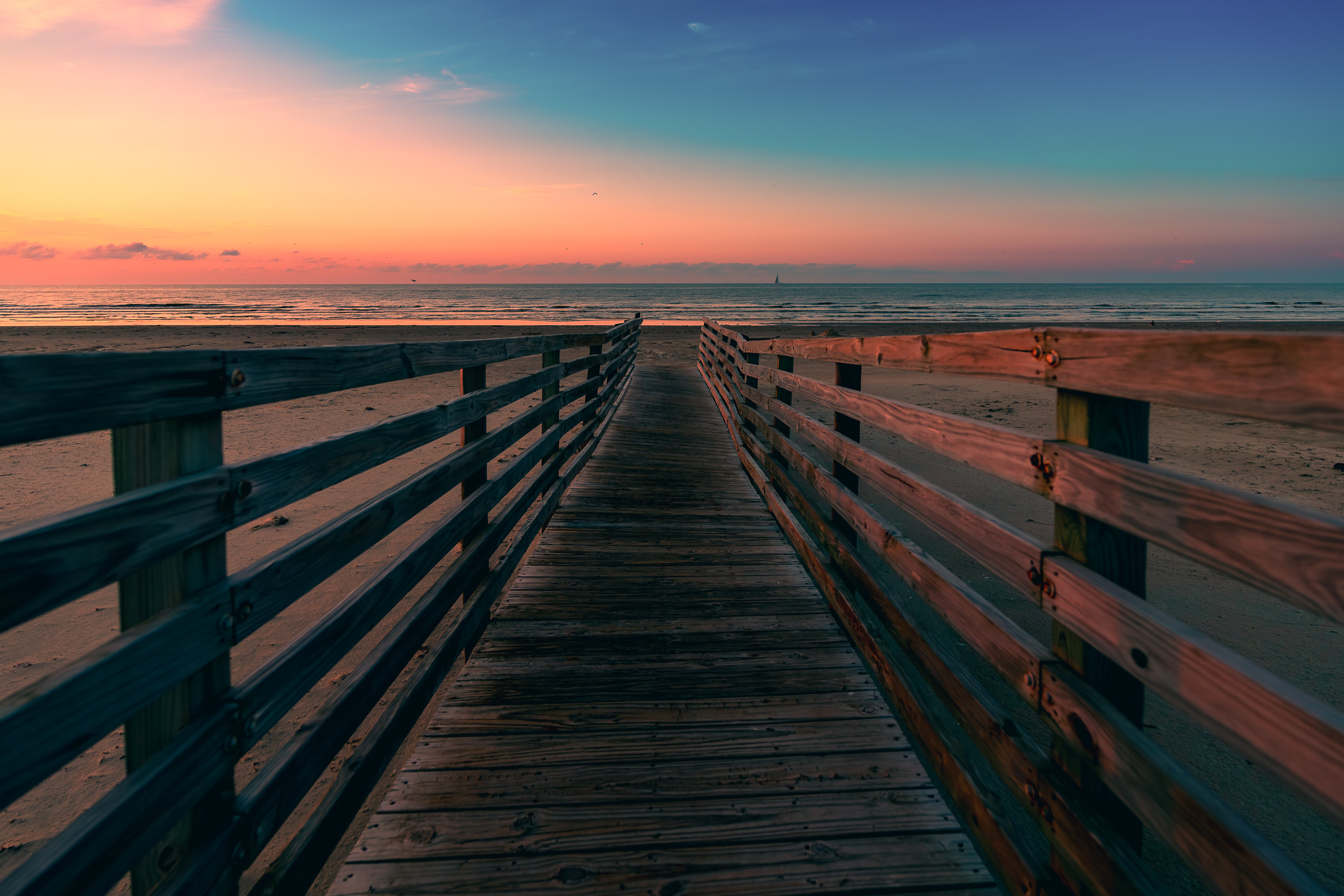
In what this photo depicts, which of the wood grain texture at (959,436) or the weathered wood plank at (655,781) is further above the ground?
the wood grain texture at (959,436)

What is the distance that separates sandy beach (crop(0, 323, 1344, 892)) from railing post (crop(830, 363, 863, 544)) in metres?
1.32

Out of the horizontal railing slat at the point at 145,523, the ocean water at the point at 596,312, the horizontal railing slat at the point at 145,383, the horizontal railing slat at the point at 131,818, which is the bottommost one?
the horizontal railing slat at the point at 131,818

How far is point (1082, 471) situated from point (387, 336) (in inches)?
1215

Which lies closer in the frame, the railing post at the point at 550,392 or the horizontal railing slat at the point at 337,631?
the horizontal railing slat at the point at 337,631

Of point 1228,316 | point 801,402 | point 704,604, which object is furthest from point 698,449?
point 1228,316

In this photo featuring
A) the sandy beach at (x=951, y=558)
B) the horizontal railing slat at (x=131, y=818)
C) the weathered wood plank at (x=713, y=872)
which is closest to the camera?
the horizontal railing slat at (x=131, y=818)

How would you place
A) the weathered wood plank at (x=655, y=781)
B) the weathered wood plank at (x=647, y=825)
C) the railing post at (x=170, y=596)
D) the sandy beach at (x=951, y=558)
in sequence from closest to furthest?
1. the railing post at (x=170, y=596)
2. the weathered wood plank at (x=647, y=825)
3. the weathered wood plank at (x=655, y=781)
4. the sandy beach at (x=951, y=558)

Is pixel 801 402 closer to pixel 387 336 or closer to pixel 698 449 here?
pixel 698 449

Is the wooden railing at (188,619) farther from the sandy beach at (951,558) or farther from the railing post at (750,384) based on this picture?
the railing post at (750,384)

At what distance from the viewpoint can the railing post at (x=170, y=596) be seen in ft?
4.13

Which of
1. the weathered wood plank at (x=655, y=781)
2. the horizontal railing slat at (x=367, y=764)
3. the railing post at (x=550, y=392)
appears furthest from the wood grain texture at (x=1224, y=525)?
the railing post at (x=550, y=392)

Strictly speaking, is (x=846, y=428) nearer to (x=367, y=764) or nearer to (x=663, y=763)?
(x=663, y=763)

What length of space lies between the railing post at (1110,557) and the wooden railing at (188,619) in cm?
172

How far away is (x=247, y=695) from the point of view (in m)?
1.46
